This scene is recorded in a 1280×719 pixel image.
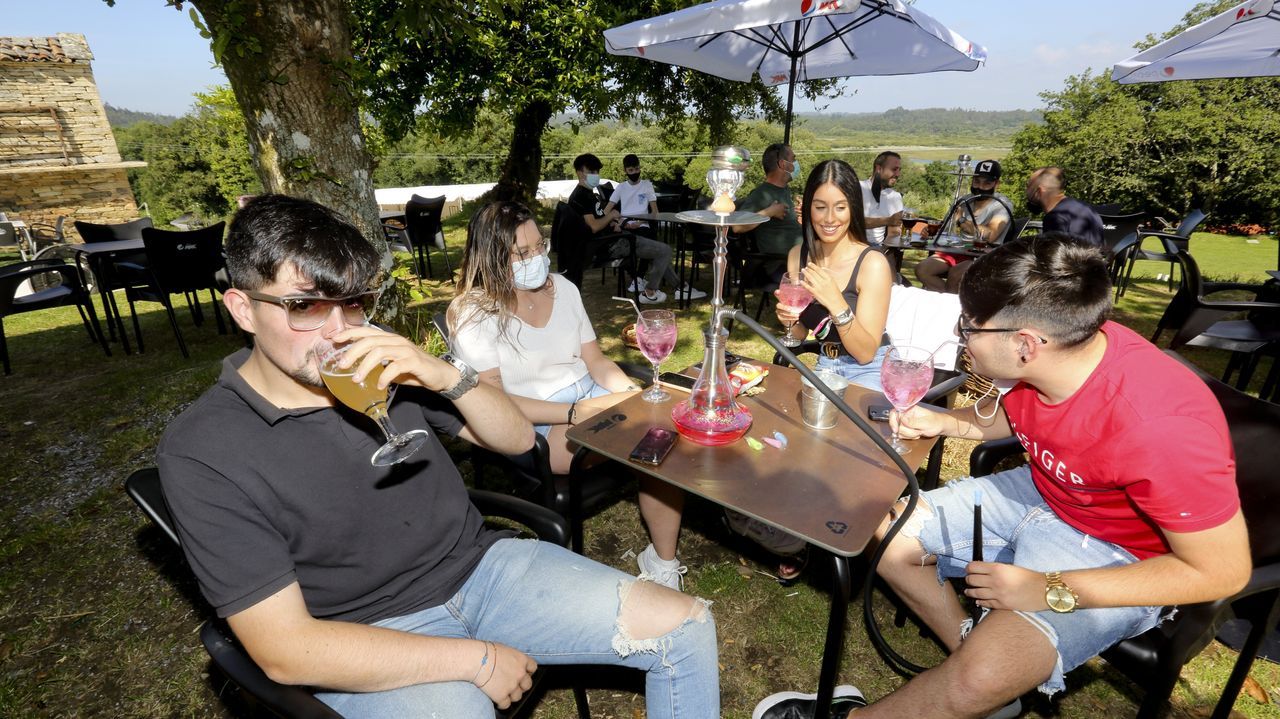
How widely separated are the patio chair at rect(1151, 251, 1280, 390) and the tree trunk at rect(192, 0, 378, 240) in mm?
6143

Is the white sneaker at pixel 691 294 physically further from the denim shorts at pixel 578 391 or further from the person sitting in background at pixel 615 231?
the denim shorts at pixel 578 391

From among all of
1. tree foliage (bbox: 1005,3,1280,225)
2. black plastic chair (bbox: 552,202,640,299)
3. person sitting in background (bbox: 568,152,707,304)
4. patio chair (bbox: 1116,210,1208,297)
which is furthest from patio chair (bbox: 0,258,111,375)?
tree foliage (bbox: 1005,3,1280,225)

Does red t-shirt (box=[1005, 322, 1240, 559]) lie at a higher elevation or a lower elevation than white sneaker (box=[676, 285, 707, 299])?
higher

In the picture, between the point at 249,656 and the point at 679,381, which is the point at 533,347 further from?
the point at 249,656

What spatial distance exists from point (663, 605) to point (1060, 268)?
4.78 feet

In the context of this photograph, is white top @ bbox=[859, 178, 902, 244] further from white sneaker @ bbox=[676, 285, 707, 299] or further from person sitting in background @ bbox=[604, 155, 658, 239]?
person sitting in background @ bbox=[604, 155, 658, 239]

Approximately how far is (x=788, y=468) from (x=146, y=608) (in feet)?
9.90

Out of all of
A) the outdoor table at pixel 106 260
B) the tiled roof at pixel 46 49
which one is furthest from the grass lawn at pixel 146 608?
the tiled roof at pixel 46 49

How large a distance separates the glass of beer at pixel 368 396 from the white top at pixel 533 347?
1012 millimetres

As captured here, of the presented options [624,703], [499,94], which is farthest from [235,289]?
[499,94]

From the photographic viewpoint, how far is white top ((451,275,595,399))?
2551 mm

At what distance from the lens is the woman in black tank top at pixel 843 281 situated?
8.90 feet

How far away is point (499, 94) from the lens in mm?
9742

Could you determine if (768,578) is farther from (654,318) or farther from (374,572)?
(374,572)
